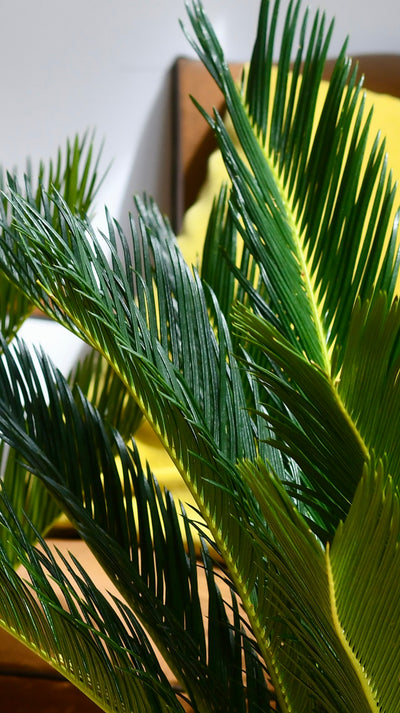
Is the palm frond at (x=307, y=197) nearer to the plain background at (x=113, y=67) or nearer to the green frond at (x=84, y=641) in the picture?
the green frond at (x=84, y=641)

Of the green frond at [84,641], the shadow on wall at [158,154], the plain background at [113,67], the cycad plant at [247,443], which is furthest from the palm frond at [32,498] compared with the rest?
the shadow on wall at [158,154]

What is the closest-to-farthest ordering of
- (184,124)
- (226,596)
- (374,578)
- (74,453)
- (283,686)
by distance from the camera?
(374,578), (283,686), (74,453), (226,596), (184,124)

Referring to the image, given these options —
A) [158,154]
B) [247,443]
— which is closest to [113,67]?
[158,154]

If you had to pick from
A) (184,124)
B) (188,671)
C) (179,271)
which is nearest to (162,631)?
(188,671)

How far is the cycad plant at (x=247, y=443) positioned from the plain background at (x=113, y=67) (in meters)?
1.13

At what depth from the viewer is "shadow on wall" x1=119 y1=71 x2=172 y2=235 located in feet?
6.06

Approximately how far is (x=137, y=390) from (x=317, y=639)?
22cm

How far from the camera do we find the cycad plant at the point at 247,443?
1.38 ft

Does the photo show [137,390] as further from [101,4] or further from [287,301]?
Result: [101,4]

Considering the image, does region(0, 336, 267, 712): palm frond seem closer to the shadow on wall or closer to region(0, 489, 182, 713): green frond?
region(0, 489, 182, 713): green frond

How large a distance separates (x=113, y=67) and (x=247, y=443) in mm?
1421

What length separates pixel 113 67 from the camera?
1.83 meters

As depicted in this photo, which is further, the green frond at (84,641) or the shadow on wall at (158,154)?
the shadow on wall at (158,154)

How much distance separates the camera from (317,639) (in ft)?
1.49
